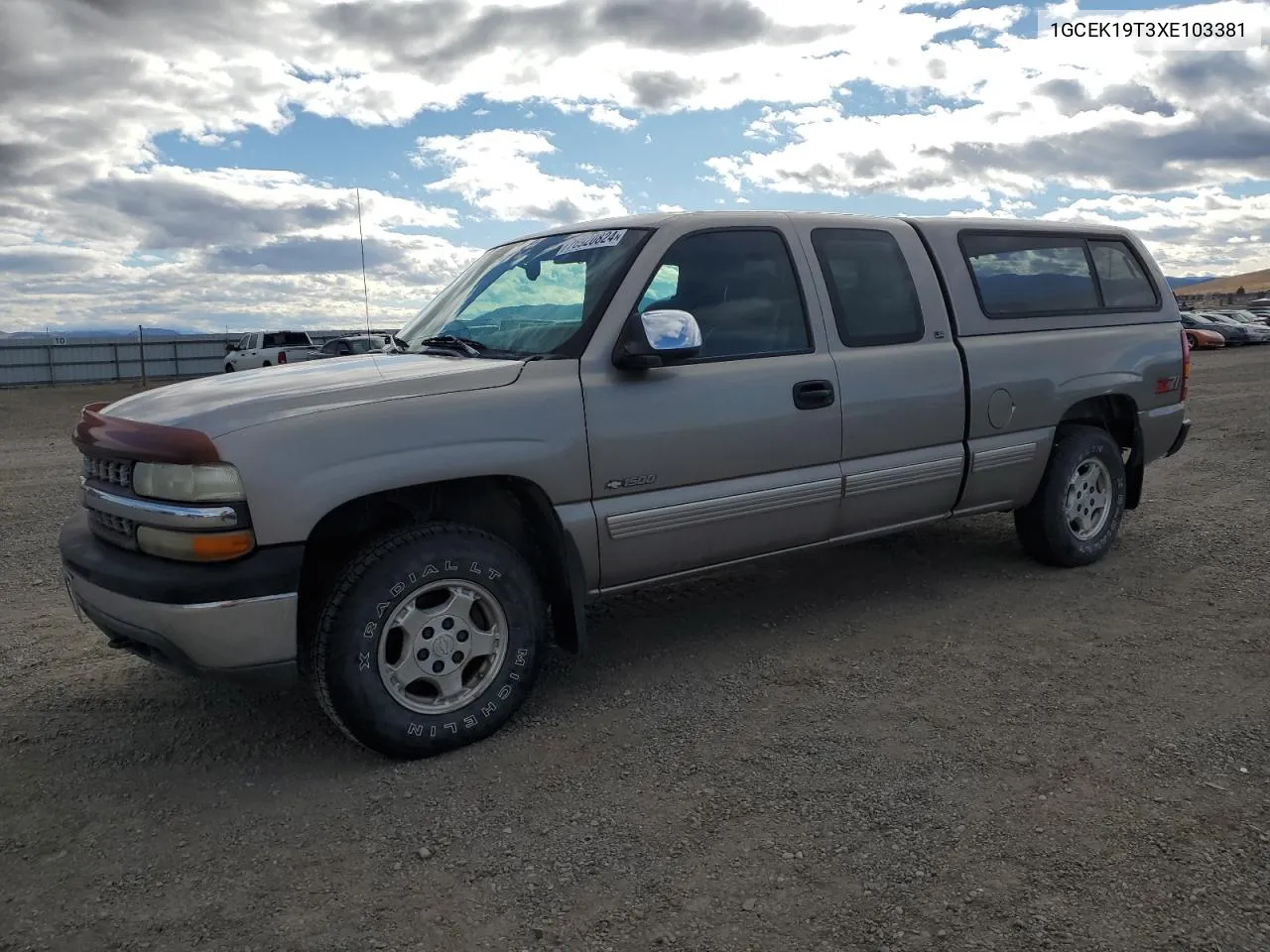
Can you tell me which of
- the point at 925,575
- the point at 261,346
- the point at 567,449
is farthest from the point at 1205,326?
the point at 567,449

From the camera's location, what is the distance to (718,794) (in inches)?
126

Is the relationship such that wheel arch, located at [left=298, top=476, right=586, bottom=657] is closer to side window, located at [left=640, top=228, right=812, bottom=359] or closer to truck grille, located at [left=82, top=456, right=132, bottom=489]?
truck grille, located at [left=82, top=456, right=132, bottom=489]

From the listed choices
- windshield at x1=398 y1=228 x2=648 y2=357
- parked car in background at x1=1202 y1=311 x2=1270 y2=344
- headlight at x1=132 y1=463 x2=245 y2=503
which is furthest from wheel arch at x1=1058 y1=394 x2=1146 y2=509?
parked car in background at x1=1202 y1=311 x2=1270 y2=344

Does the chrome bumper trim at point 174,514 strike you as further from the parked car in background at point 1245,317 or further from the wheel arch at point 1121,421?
the parked car in background at point 1245,317

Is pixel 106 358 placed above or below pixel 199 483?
above

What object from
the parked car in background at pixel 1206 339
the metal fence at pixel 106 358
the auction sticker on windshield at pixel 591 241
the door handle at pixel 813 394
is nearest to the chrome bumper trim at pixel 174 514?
the auction sticker on windshield at pixel 591 241

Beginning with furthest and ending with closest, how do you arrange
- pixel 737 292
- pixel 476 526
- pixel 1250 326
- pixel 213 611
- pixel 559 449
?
1. pixel 1250 326
2. pixel 737 292
3. pixel 476 526
4. pixel 559 449
5. pixel 213 611

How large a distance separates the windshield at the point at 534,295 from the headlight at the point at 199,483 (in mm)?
1223

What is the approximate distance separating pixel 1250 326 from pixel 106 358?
40494 millimetres

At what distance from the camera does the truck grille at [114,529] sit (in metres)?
3.35

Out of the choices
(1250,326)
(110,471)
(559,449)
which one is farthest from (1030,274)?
(1250,326)

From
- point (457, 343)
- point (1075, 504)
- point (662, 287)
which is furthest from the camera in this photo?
point (1075, 504)

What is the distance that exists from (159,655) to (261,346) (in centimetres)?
2846

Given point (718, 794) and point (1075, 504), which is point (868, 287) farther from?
point (718, 794)
